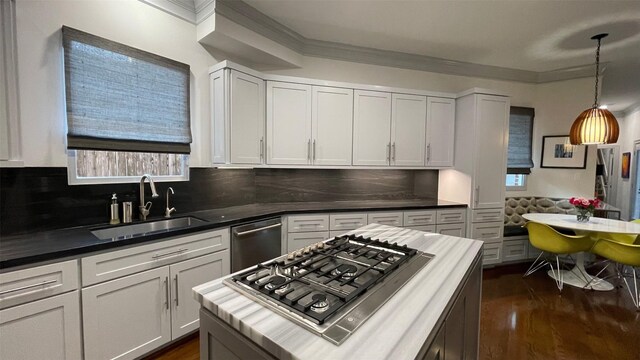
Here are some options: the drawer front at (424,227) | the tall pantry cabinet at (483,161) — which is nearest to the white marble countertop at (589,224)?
the tall pantry cabinet at (483,161)

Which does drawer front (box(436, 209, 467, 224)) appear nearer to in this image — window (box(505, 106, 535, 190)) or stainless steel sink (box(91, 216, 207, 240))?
window (box(505, 106, 535, 190))

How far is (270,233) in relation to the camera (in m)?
2.61

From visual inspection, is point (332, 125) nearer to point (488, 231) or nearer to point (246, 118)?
point (246, 118)

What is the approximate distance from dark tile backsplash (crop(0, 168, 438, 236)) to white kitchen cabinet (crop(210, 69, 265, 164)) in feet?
1.12

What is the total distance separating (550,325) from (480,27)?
9.76 ft

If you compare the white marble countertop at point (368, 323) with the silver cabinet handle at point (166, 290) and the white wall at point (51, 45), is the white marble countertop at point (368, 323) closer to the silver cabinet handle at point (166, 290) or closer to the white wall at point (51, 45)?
the silver cabinet handle at point (166, 290)

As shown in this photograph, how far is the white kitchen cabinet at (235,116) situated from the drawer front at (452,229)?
2.39 meters

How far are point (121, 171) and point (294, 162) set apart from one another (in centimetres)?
157

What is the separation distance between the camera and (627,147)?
6.17m

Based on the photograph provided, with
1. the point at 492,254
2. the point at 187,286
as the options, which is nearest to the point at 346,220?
the point at 187,286

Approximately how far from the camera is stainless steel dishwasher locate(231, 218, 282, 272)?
7.57 feet

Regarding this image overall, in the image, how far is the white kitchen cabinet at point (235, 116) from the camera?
2496mm

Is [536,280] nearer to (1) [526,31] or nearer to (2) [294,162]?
(1) [526,31]

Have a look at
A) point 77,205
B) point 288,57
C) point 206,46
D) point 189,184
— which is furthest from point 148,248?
point 288,57
